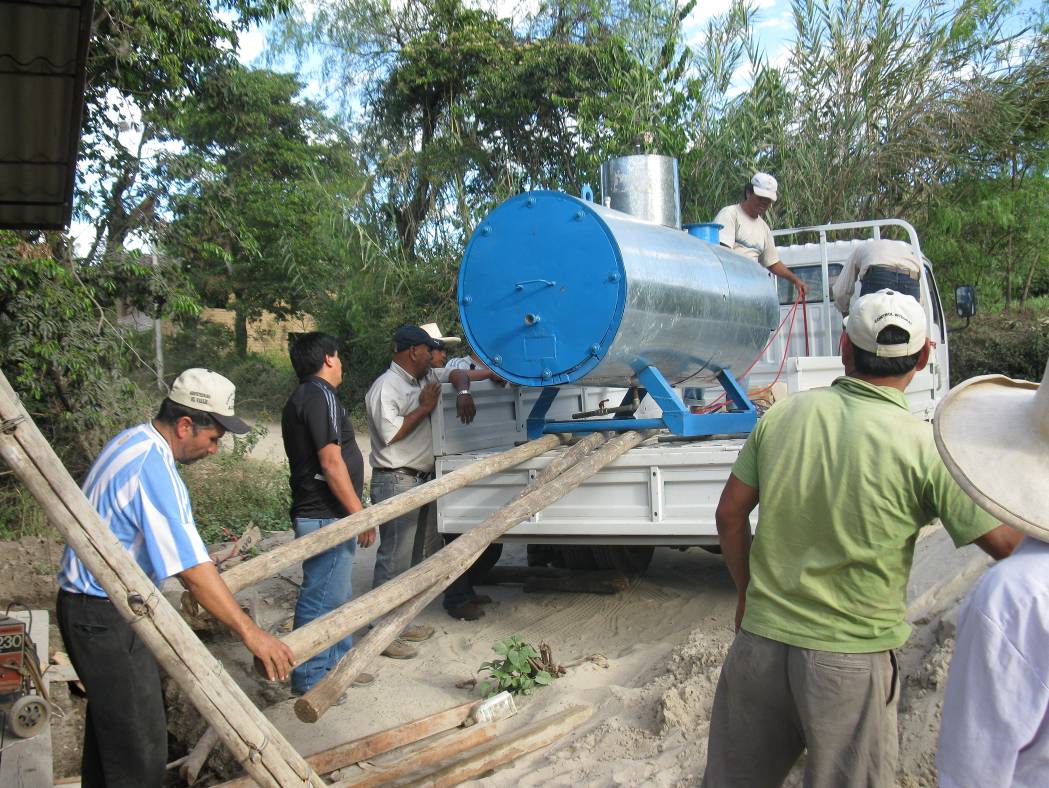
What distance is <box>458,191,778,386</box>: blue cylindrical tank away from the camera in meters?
5.33

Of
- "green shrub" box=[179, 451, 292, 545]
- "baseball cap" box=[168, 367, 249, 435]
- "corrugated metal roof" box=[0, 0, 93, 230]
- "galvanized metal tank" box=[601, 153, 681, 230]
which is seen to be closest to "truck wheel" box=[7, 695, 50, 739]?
"baseball cap" box=[168, 367, 249, 435]

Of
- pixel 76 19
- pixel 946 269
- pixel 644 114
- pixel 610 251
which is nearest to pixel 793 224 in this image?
pixel 644 114

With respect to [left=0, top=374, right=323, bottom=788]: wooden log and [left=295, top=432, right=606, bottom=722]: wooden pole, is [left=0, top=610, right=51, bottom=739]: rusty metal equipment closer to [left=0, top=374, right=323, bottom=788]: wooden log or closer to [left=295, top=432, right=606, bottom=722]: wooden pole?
[left=295, top=432, right=606, bottom=722]: wooden pole

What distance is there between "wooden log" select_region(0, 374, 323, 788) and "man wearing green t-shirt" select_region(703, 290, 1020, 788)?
1.31m

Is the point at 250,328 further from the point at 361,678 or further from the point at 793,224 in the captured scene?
the point at 361,678

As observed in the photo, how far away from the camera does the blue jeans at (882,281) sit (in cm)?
387

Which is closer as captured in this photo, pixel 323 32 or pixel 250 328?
pixel 323 32

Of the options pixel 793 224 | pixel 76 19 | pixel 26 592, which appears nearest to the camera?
pixel 76 19

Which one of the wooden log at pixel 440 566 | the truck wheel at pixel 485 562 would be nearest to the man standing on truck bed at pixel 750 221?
the wooden log at pixel 440 566

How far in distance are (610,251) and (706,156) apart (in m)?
9.51

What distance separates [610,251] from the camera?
529 cm

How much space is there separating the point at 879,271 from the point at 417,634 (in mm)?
3530

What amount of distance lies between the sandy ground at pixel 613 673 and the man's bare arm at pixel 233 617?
123cm

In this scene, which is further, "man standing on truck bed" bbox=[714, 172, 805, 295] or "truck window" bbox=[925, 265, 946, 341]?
"truck window" bbox=[925, 265, 946, 341]
